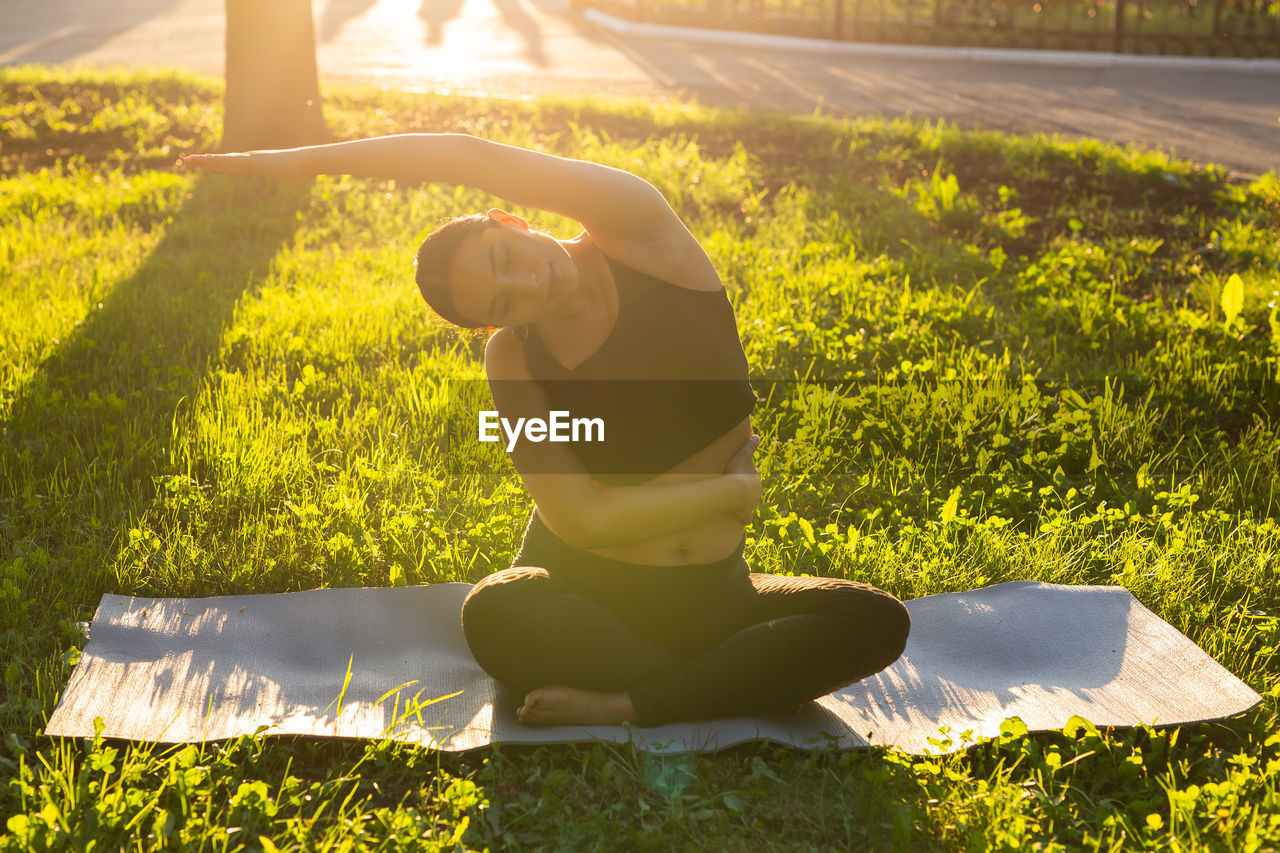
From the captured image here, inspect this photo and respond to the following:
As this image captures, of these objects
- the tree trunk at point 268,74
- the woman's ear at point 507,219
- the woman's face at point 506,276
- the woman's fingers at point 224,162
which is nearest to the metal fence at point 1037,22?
the tree trunk at point 268,74

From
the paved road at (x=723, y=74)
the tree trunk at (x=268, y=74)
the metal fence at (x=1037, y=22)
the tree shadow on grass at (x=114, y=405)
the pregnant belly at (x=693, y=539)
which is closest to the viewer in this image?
the pregnant belly at (x=693, y=539)

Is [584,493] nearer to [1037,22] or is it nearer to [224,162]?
[224,162]

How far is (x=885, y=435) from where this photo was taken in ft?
15.2

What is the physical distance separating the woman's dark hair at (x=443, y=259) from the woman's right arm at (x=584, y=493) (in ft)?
0.70

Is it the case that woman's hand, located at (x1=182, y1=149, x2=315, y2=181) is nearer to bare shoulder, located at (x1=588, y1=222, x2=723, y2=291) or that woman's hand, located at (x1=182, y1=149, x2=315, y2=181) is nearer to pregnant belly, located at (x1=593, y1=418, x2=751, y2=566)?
bare shoulder, located at (x1=588, y1=222, x2=723, y2=291)

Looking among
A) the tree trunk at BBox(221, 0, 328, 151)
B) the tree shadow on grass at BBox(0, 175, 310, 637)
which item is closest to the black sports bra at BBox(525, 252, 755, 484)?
the tree shadow on grass at BBox(0, 175, 310, 637)

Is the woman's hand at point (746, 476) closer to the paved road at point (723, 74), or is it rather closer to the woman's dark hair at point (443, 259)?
the woman's dark hair at point (443, 259)

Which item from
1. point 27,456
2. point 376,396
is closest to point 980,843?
point 376,396

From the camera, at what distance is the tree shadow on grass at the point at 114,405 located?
3.69 m

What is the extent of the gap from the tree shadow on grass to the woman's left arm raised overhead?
169 cm

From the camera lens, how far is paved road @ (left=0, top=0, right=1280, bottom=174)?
10523mm

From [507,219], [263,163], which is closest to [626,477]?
[507,219]

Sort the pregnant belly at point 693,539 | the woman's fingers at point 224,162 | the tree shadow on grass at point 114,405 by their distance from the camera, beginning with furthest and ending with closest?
the tree shadow on grass at point 114,405, the pregnant belly at point 693,539, the woman's fingers at point 224,162

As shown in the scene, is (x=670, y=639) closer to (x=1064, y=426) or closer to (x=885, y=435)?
(x=885, y=435)
